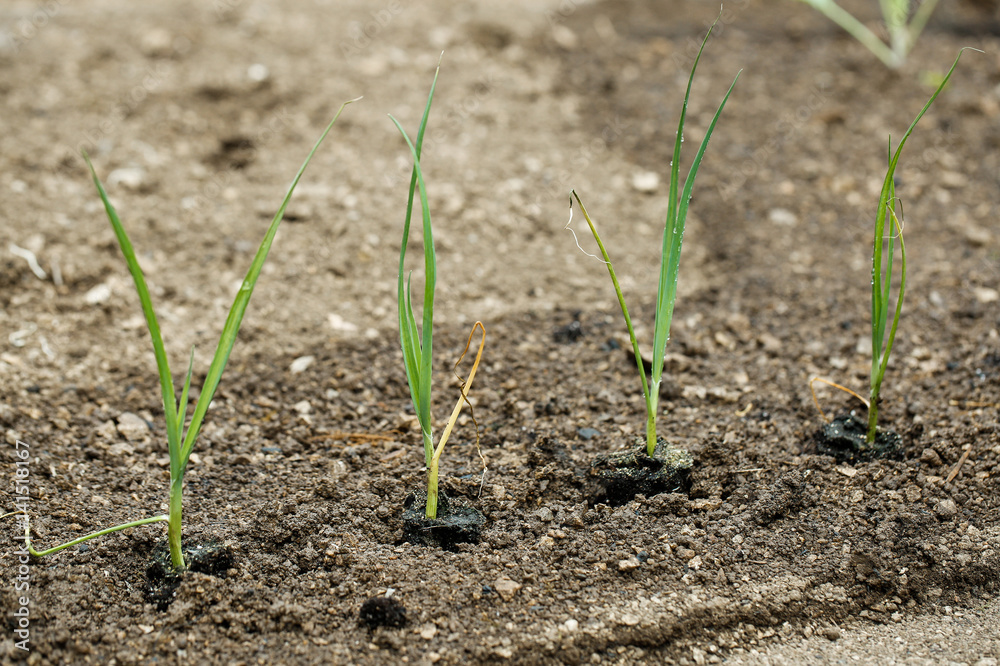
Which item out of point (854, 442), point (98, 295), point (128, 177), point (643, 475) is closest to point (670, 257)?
point (643, 475)

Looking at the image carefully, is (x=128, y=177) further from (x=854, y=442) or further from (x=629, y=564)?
(x=854, y=442)

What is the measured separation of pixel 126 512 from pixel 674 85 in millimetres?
2252

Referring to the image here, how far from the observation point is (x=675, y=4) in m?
3.06

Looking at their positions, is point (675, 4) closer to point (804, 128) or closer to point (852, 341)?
point (804, 128)

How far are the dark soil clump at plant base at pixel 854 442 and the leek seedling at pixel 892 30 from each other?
1.64m

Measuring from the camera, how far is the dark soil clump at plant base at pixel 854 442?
1462mm

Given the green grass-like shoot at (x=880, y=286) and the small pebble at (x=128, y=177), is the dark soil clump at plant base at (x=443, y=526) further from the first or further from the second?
the small pebble at (x=128, y=177)

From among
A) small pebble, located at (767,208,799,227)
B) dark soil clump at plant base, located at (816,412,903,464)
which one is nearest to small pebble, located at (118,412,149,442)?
dark soil clump at plant base, located at (816,412,903,464)

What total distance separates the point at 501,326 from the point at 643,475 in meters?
0.63

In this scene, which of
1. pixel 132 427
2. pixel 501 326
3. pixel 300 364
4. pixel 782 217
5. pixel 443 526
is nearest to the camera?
pixel 443 526

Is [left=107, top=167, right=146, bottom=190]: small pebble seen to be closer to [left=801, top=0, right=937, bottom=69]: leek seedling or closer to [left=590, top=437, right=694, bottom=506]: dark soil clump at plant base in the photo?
[left=590, top=437, right=694, bottom=506]: dark soil clump at plant base

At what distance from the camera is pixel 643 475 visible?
1393mm

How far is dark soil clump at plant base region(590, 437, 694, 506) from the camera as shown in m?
1.39

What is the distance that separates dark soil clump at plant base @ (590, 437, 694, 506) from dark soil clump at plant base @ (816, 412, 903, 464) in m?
0.30
